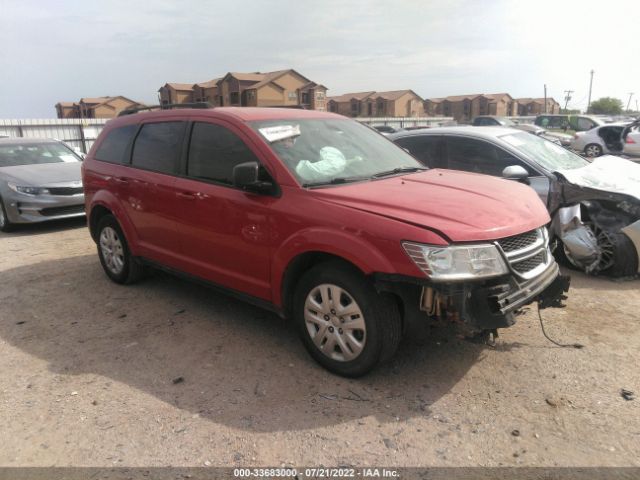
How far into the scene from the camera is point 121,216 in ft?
16.2

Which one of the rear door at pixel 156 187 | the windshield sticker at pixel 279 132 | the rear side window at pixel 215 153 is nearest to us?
the windshield sticker at pixel 279 132

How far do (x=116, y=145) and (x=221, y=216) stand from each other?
2.10 metres

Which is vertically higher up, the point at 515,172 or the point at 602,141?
the point at 515,172

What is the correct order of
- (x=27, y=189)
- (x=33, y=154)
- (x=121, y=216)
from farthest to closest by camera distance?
1. (x=33, y=154)
2. (x=27, y=189)
3. (x=121, y=216)

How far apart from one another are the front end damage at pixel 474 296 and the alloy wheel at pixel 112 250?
3.39 metres

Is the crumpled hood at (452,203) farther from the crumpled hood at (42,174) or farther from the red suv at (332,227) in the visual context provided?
the crumpled hood at (42,174)

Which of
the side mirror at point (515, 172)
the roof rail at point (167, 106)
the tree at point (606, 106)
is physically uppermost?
the tree at point (606, 106)

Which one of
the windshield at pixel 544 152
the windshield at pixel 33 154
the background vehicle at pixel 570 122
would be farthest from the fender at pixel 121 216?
the background vehicle at pixel 570 122

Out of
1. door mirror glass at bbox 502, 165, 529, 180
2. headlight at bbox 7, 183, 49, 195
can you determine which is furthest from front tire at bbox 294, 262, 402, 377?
headlight at bbox 7, 183, 49, 195

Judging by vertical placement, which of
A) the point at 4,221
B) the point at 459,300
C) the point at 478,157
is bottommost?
the point at 4,221

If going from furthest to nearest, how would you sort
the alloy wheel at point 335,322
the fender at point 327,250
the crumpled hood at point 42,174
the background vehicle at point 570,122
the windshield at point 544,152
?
1. the background vehicle at point 570,122
2. the crumpled hood at point 42,174
3. the windshield at point 544,152
4. the alloy wheel at point 335,322
5. the fender at point 327,250

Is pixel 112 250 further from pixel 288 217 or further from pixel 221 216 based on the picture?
pixel 288 217

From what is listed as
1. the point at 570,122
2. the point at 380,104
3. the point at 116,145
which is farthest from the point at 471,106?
the point at 116,145

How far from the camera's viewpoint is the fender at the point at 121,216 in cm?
487
